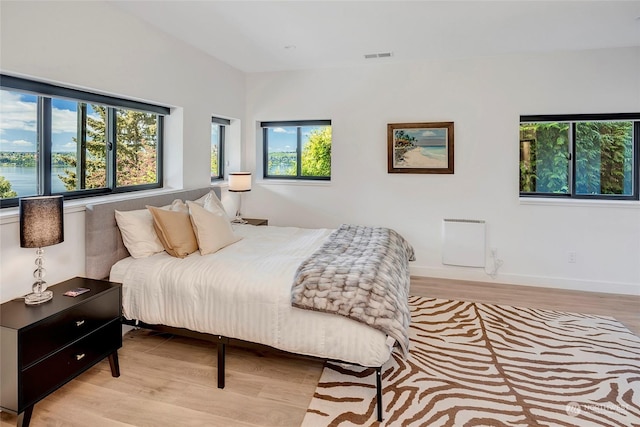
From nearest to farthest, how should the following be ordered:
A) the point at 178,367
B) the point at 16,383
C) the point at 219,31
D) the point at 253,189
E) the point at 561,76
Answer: the point at 16,383, the point at 178,367, the point at 219,31, the point at 561,76, the point at 253,189

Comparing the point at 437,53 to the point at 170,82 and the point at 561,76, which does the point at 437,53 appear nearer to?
the point at 561,76

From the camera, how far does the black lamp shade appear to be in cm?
198

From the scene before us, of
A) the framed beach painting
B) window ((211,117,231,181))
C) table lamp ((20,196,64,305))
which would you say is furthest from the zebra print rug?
window ((211,117,231,181))

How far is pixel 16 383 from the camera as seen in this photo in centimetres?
179

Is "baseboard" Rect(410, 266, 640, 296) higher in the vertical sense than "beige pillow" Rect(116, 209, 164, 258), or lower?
lower

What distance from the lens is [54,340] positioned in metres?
1.97

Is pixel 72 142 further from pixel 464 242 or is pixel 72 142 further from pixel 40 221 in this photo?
pixel 464 242

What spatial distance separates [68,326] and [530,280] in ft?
14.4

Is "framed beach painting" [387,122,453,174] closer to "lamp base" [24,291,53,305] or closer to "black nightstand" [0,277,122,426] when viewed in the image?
"black nightstand" [0,277,122,426]

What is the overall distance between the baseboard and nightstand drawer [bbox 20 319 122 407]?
131 inches

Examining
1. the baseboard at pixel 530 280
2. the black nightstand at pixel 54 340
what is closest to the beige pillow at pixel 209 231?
the black nightstand at pixel 54 340

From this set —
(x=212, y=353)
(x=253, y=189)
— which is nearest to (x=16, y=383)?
(x=212, y=353)

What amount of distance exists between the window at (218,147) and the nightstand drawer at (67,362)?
267 centimetres

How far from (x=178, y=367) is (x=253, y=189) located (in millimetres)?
2926
